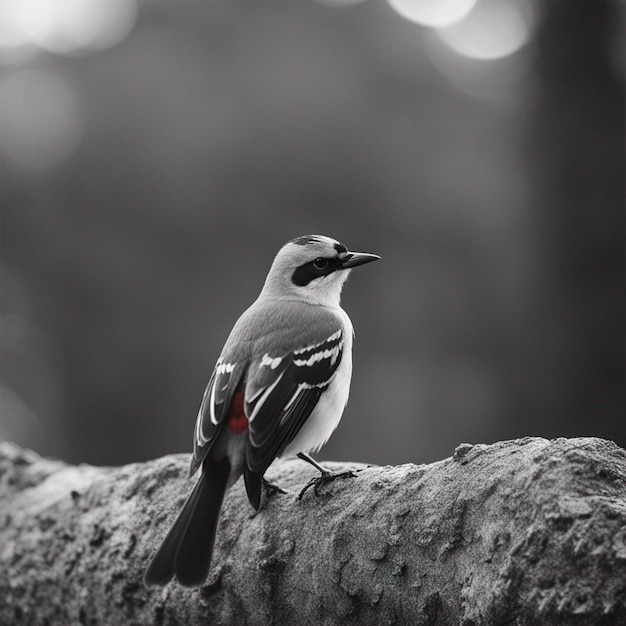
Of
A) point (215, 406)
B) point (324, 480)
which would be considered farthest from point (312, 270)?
point (324, 480)

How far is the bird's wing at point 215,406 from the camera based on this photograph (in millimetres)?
4203

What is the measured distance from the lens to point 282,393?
14.9 ft

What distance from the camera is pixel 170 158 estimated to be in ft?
56.6

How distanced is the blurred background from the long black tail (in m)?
8.40

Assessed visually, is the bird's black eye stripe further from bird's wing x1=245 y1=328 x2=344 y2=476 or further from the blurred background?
the blurred background

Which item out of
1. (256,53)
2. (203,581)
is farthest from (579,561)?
(256,53)

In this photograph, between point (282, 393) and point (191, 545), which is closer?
point (191, 545)

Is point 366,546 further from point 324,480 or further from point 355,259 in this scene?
point 355,259

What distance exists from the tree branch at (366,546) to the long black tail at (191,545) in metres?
0.23

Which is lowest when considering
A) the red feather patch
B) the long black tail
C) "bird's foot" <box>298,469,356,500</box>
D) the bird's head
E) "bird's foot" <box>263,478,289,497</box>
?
the long black tail

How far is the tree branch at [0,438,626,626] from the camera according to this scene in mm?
2703

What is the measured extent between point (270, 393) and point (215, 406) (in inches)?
11.3

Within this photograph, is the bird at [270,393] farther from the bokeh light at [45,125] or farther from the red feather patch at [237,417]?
the bokeh light at [45,125]

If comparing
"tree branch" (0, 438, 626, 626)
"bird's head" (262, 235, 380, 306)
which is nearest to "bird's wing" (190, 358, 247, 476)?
"tree branch" (0, 438, 626, 626)
